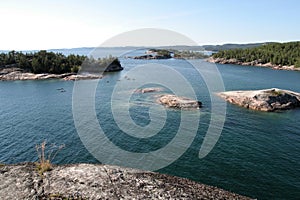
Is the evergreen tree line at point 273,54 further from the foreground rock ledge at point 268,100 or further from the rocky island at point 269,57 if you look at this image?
the foreground rock ledge at point 268,100

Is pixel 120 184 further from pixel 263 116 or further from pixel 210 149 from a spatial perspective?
pixel 263 116

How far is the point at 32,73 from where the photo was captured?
105188 mm

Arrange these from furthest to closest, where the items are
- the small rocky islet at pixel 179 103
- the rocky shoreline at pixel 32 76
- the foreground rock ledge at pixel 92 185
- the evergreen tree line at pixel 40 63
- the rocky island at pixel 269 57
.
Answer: the rocky island at pixel 269 57 < the evergreen tree line at pixel 40 63 < the rocky shoreline at pixel 32 76 < the small rocky islet at pixel 179 103 < the foreground rock ledge at pixel 92 185

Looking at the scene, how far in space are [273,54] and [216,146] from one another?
145 meters

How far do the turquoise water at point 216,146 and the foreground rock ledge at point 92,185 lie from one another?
790 centimetres

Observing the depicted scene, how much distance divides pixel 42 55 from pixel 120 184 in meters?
109

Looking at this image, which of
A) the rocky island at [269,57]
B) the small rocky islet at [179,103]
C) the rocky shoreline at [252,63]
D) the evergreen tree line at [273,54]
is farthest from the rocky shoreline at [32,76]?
the evergreen tree line at [273,54]

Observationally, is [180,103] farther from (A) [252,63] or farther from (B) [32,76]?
(A) [252,63]

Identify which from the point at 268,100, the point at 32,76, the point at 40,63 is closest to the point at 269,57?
the point at 268,100

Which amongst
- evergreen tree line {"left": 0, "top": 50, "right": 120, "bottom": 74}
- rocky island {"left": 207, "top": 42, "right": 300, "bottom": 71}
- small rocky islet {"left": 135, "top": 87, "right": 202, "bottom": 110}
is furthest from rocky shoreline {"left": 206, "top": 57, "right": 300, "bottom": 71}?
evergreen tree line {"left": 0, "top": 50, "right": 120, "bottom": 74}

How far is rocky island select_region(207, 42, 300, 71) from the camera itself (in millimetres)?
141625

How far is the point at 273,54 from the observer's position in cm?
15562

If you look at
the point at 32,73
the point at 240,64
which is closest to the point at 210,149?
the point at 32,73

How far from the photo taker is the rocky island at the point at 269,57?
14162 centimetres
